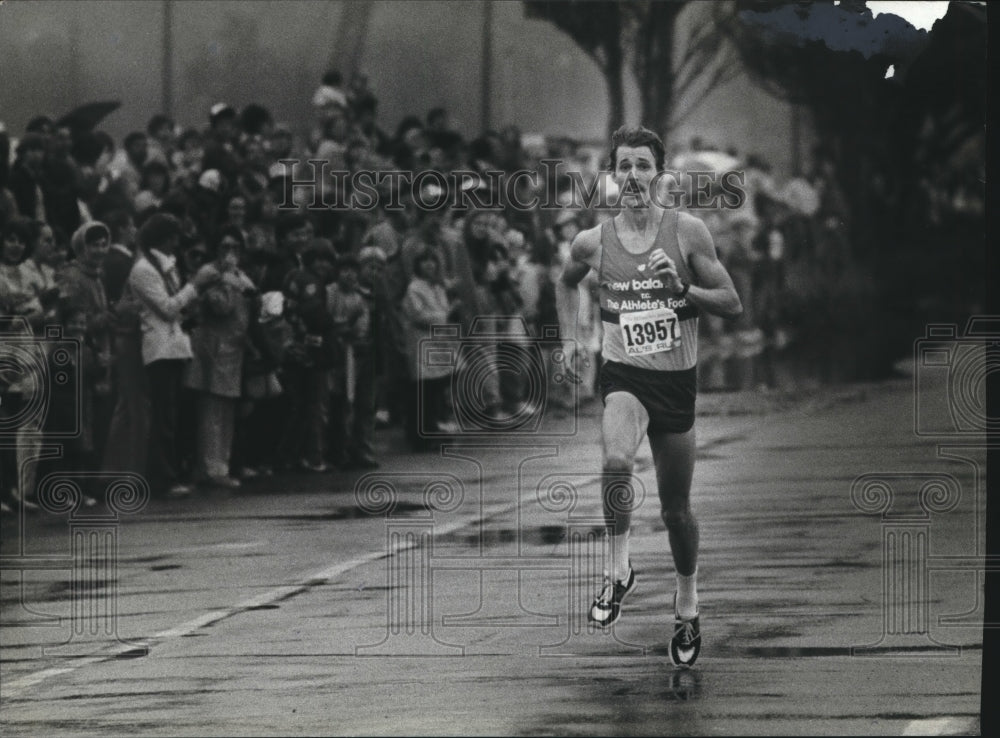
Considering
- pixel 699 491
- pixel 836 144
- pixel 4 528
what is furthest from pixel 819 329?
pixel 4 528

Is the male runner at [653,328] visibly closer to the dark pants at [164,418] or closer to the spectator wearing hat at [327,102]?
the spectator wearing hat at [327,102]

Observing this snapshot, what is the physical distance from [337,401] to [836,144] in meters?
2.69

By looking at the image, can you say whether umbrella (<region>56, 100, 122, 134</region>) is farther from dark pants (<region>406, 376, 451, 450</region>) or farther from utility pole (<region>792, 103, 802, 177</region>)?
utility pole (<region>792, 103, 802, 177</region>)

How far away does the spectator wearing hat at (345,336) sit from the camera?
10.5 m

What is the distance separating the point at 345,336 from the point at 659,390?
267 cm

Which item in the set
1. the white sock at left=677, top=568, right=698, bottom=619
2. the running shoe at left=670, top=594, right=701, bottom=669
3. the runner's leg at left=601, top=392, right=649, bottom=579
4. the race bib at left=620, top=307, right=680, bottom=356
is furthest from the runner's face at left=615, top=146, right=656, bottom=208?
the running shoe at left=670, top=594, right=701, bottom=669

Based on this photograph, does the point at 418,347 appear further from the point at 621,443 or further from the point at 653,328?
the point at 653,328

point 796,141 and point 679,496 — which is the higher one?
point 796,141

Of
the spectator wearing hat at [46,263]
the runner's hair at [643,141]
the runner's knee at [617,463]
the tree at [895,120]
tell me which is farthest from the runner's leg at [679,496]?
the spectator wearing hat at [46,263]

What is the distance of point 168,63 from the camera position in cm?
1035

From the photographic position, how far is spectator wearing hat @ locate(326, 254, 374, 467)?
34.5 ft

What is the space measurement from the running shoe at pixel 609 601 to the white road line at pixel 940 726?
1385 mm
